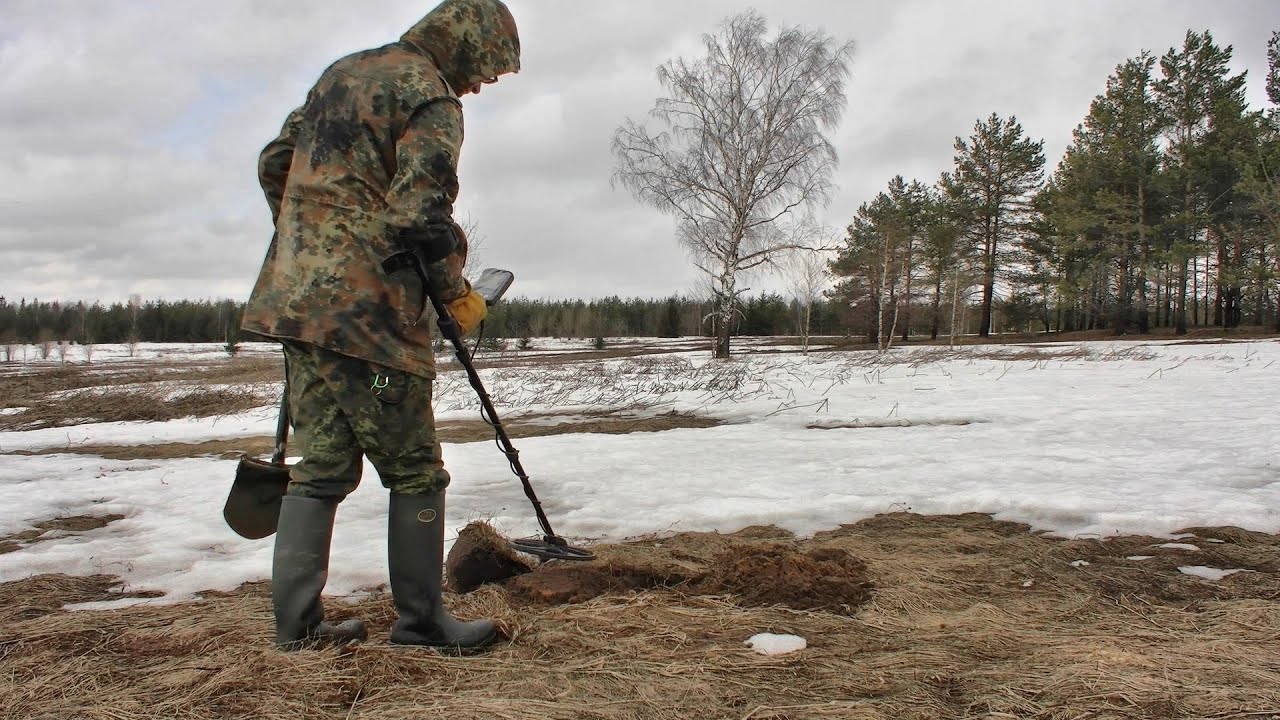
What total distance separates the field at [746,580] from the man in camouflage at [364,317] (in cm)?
22

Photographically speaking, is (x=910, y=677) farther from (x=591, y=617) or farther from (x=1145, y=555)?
(x=1145, y=555)

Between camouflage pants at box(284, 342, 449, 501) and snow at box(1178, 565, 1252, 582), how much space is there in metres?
3.04

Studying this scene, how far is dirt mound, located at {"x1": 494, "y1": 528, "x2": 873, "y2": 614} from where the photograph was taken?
2.59 m

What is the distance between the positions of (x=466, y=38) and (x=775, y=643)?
7.25 feet

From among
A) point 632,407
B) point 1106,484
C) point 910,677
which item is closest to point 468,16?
point 910,677

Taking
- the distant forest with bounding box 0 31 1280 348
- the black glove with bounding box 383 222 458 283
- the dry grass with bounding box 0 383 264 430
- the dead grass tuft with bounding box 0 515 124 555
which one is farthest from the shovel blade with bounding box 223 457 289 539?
the distant forest with bounding box 0 31 1280 348

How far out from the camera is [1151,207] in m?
32.1

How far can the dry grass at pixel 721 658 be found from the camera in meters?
1.72

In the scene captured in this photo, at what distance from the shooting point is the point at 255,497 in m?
2.39

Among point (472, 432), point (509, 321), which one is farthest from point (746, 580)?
point (509, 321)

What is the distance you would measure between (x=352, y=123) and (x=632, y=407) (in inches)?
312

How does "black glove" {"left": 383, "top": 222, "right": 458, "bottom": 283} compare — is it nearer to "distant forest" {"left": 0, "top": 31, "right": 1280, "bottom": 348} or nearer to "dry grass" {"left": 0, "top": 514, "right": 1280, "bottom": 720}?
"dry grass" {"left": 0, "top": 514, "right": 1280, "bottom": 720}

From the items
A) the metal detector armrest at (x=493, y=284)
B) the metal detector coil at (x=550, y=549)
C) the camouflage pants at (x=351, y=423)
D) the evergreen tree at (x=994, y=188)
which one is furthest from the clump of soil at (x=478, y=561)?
the evergreen tree at (x=994, y=188)

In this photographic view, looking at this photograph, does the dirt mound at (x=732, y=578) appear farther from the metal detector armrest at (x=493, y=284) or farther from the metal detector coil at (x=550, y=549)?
the metal detector armrest at (x=493, y=284)
